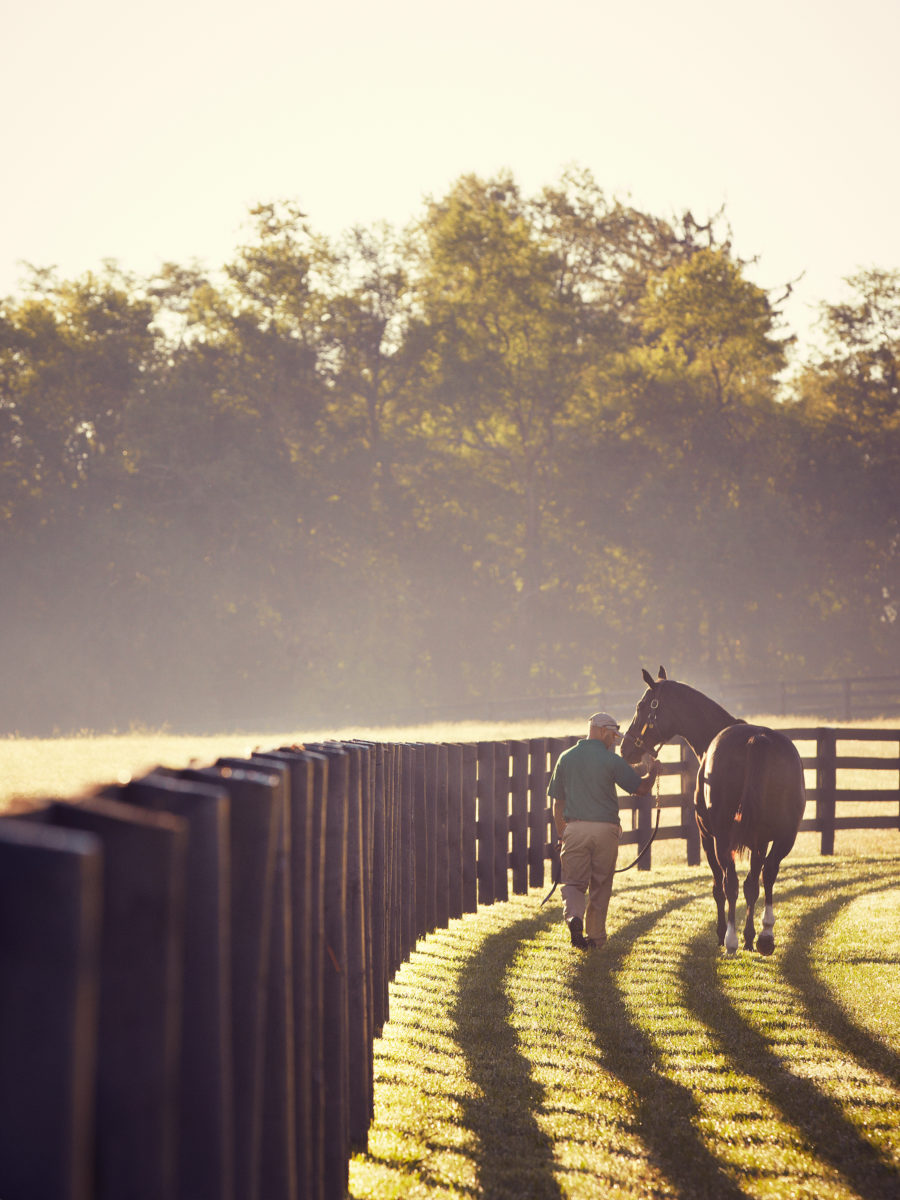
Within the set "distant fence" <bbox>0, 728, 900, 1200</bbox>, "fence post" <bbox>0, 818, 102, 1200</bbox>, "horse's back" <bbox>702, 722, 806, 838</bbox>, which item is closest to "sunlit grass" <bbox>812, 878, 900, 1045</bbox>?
"horse's back" <bbox>702, 722, 806, 838</bbox>

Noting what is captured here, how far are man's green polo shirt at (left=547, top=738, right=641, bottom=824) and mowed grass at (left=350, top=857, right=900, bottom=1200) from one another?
1089 mm

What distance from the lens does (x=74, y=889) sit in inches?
74.2

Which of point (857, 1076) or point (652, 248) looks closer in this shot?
point (857, 1076)

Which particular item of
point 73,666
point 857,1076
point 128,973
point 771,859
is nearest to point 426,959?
point 771,859

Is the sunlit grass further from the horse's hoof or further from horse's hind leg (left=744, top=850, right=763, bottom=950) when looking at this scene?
horse's hind leg (left=744, top=850, right=763, bottom=950)

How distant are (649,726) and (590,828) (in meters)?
2.04

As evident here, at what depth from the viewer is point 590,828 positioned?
33.5 ft

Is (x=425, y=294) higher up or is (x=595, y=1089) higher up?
(x=425, y=294)

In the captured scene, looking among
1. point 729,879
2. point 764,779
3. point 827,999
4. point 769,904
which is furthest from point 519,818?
point 827,999

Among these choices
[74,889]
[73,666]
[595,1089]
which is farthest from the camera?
[73,666]

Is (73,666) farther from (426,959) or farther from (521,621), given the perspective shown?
(426,959)

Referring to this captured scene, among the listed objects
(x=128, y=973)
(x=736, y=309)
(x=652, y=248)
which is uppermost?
(x=652, y=248)

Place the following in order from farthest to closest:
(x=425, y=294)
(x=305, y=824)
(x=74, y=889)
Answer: (x=425, y=294) < (x=305, y=824) < (x=74, y=889)

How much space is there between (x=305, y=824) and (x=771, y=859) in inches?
298
